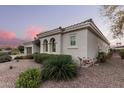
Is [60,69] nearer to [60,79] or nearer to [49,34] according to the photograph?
[60,79]

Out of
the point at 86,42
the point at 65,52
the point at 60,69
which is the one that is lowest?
the point at 60,69

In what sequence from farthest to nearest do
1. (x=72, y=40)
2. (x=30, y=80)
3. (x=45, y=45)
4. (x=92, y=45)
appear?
1. (x=45, y=45)
2. (x=92, y=45)
3. (x=72, y=40)
4. (x=30, y=80)

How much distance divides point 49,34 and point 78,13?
4178 mm

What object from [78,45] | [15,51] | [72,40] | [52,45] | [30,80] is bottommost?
[30,80]

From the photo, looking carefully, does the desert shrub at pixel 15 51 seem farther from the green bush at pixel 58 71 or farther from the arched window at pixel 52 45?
the green bush at pixel 58 71

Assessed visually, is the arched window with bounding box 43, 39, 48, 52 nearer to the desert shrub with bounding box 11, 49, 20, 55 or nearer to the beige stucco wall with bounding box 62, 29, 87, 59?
the beige stucco wall with bounding box 62, 29, 87, 59

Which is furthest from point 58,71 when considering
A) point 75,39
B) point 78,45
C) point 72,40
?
point 72,40

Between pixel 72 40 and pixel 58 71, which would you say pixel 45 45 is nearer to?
pixel 72 40

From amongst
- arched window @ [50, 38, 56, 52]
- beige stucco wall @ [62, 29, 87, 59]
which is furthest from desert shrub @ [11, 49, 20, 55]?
beige stucco wall @ [62, 29, 87, 59]

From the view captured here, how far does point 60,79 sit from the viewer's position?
6.61 meters

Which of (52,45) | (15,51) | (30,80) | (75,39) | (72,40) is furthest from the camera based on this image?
(15,51)
